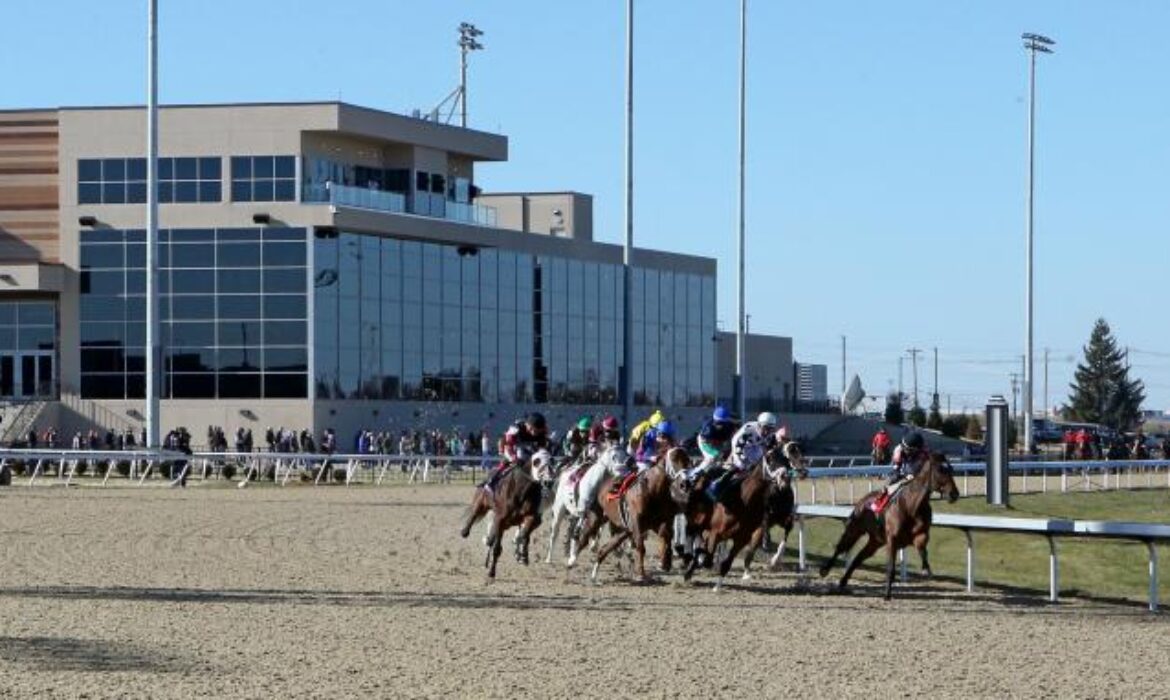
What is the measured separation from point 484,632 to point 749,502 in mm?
5786

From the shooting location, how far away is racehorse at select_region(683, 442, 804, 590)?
2197 centimetres

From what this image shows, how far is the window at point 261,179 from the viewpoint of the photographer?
67188 millimetres

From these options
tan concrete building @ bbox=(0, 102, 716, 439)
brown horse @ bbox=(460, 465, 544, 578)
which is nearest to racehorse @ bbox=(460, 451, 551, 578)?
brown horse @ bbox=(460, 465, 544, 578)

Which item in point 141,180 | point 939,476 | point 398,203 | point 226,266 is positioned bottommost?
point 939,476

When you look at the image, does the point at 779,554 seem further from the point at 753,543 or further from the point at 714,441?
the point at 714,441

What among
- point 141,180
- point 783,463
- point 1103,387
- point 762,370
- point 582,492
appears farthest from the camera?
point 1103,387

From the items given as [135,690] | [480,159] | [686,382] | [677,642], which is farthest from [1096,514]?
[686,382]

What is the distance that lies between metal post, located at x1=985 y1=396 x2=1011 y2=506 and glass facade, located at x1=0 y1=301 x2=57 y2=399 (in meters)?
38.0

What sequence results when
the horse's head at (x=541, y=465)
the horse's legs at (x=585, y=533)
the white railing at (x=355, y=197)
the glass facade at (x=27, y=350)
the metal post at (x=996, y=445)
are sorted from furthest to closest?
the glass facade at (x=27, y=350)
the white railing at (x=355, y=197)
the metal post at (x=996, y=445)
the horse's head at (x=541, y=465)
the horse's legs at (x=585, y=533)

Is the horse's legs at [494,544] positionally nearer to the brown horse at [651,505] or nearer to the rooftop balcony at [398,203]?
the brown horse at [651,505]

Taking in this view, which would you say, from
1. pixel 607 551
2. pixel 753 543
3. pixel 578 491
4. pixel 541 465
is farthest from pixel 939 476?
pixel 541 465

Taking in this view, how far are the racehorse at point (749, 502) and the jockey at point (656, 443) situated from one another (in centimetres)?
145

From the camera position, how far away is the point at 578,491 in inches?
945

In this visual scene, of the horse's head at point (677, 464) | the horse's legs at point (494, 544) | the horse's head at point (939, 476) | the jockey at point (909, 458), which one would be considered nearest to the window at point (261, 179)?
the horse's legs at point (494, 544)
